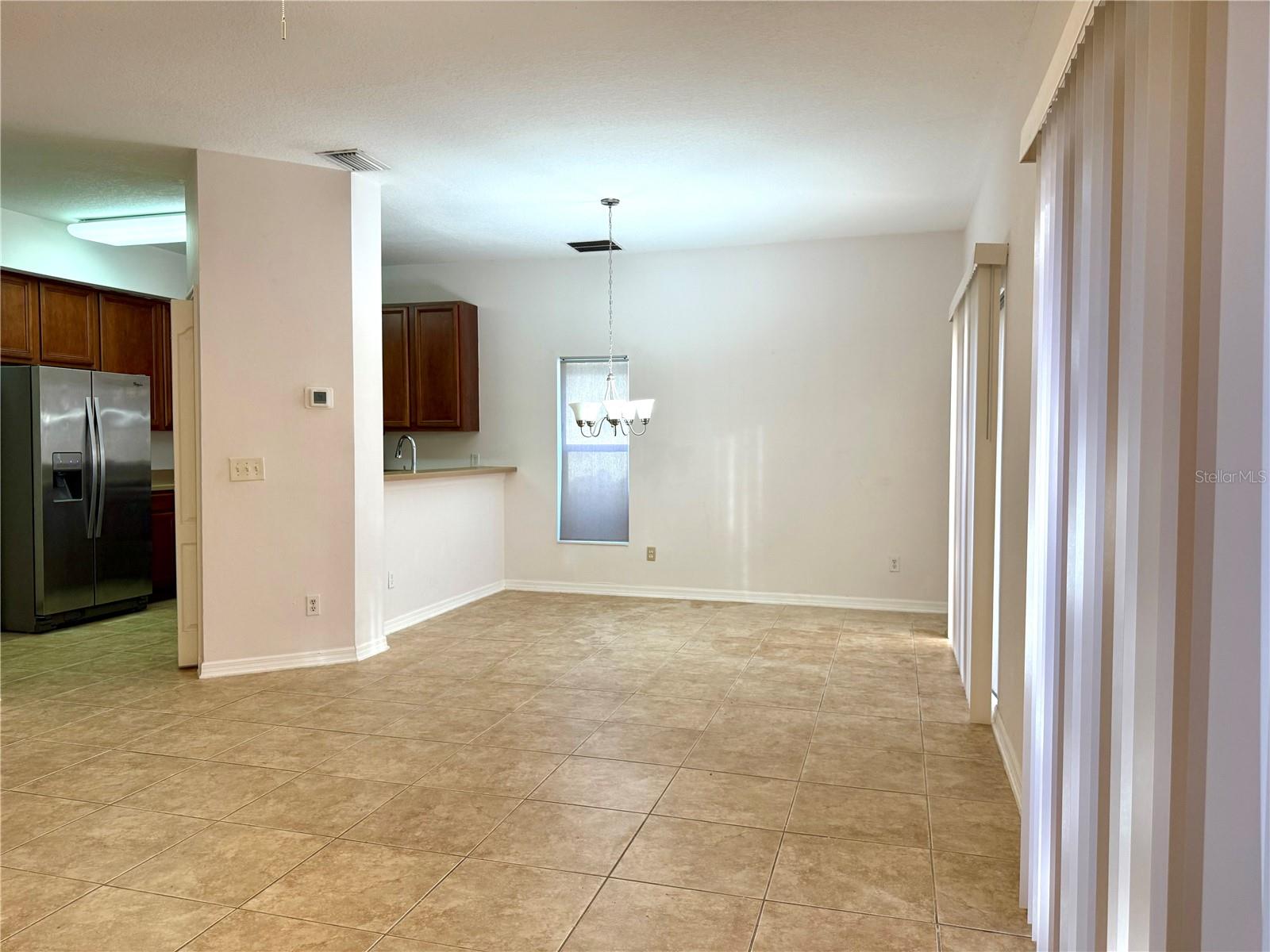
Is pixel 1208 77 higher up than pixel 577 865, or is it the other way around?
pixel 1208 77

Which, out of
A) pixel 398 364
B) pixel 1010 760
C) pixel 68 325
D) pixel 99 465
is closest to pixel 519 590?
pixel 398 364

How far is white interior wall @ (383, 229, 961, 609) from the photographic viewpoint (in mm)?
6078

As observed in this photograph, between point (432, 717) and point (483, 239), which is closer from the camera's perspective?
point (432, 717)

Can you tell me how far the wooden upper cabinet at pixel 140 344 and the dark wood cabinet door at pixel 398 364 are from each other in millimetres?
1763

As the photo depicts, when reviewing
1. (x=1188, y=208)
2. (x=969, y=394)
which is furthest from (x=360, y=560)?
(x=1188, y=208)

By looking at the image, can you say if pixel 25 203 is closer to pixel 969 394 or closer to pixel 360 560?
pixel 360 560

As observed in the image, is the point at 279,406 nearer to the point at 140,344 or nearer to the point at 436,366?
the point at 436,366

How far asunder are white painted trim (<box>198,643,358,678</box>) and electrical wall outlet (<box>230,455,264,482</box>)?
101cm

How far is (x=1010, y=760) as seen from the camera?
9.87ft

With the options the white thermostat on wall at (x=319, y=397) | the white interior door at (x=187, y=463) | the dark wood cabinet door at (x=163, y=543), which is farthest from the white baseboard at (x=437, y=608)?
the dark wood cabinet door at (x=163, y=543)

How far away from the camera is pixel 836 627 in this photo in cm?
555

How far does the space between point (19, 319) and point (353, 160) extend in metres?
2.94

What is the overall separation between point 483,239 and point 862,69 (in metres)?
3.58

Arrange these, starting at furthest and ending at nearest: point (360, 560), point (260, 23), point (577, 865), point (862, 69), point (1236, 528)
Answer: point (360, 560)
point (862, 69)
point (260, 23)
point (577, 865)
point (1236, 528)
